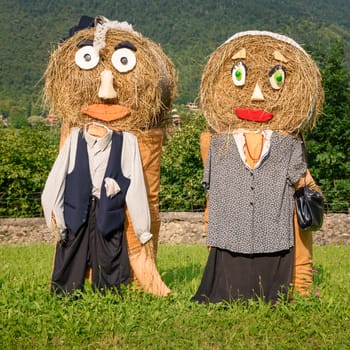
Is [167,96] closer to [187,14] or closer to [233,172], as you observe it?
[233,172]

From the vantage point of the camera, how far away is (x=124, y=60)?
6656mm

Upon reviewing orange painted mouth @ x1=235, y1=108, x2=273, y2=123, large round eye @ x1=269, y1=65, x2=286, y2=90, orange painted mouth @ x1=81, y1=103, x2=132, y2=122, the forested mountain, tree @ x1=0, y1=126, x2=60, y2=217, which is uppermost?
the forested mountain

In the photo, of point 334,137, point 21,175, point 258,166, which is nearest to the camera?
point 258,166

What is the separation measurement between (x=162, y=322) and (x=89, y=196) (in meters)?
1.44

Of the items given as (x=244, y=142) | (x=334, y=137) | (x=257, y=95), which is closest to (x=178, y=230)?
(x=334, y=137)

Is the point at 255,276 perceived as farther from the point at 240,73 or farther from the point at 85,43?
the point at 85,43

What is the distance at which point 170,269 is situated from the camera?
9.00 meters

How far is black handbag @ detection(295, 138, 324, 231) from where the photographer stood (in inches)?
250

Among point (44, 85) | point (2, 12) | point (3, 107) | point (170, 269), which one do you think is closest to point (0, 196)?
point (170, 269)

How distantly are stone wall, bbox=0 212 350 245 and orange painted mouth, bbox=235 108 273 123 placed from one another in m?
8.18

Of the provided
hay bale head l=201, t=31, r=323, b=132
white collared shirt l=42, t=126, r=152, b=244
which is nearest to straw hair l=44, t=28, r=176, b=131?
white collared shirt l=42, t=126, r=152, b=244

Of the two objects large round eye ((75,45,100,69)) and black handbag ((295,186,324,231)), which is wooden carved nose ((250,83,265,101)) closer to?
black handbag ((295,186,324,231))

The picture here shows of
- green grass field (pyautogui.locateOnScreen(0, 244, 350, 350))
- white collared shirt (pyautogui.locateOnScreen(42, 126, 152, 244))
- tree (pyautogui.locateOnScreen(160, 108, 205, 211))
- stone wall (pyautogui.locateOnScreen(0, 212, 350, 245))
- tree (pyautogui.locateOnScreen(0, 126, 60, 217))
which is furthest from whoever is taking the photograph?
tree (pyautogui.locateOnScreen(160, 108, 205, 211))

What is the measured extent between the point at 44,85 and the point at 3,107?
1362 inches
